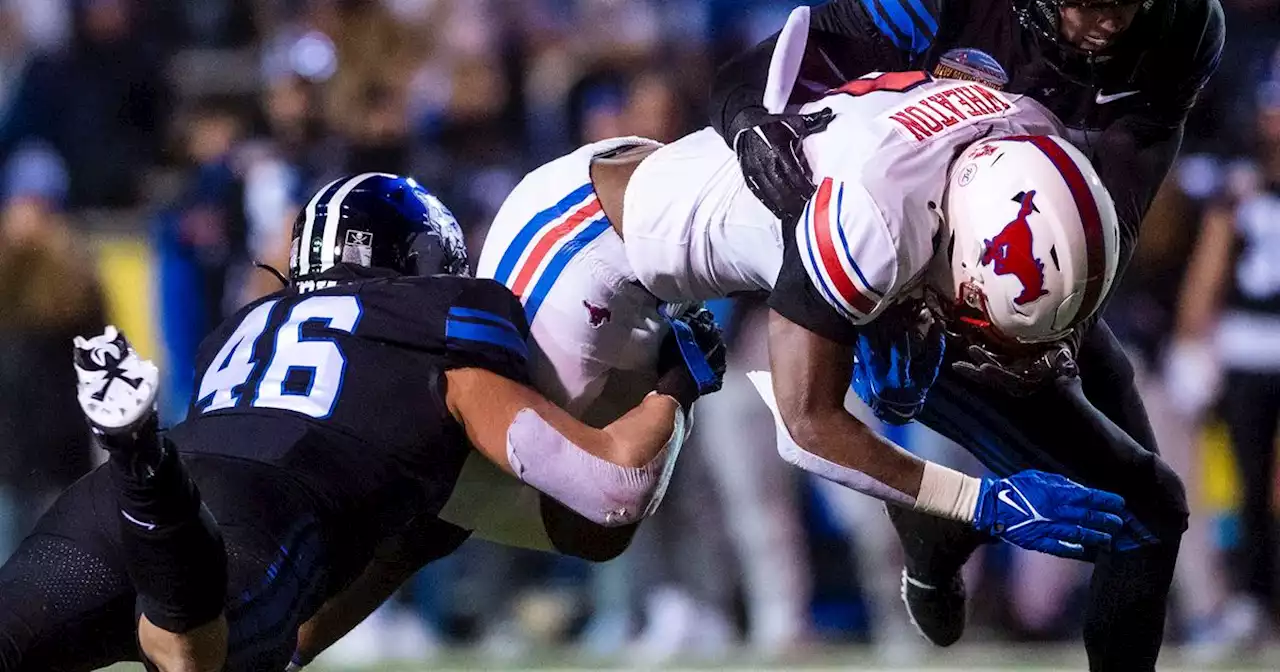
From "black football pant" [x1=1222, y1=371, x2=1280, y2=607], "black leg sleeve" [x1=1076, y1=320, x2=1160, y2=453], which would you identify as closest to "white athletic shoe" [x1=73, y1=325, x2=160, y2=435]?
"black leg sleeve" [x1=1076, y1=320, x2=1160, y2=453]

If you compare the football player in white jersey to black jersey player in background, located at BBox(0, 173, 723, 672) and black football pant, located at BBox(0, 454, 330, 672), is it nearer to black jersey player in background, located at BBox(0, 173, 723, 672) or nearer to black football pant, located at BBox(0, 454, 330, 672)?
black jersey player in background, located at BBox(0, 173, 723, 672)

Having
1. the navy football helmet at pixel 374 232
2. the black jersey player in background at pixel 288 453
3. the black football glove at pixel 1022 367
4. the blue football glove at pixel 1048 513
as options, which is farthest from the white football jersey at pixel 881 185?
the navy football helmet at pixel 374 232

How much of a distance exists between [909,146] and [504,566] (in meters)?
3.37

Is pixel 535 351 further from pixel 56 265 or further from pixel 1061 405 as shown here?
pixel 56 265

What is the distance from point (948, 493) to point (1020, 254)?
473 millimetres

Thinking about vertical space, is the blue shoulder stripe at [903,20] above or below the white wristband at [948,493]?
above

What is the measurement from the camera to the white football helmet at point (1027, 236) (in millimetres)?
2881

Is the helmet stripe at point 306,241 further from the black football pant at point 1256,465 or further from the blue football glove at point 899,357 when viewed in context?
the black football pant at point 1256,465

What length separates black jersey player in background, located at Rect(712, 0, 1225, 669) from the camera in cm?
329

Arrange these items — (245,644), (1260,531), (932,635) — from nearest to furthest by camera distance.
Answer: (245,644) < (932,635) < (1260,531)

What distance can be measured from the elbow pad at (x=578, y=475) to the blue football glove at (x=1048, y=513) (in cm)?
60

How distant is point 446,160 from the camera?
6070mm

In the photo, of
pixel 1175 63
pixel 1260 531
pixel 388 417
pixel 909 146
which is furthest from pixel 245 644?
pixel 1260 531

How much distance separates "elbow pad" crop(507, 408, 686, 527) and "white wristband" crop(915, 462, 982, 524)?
1.58 feet
